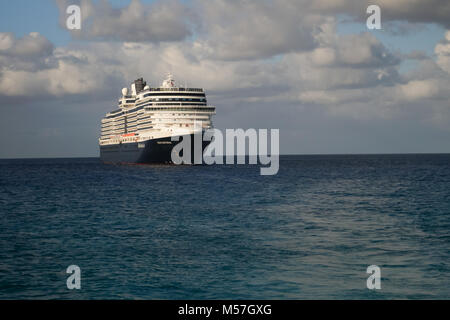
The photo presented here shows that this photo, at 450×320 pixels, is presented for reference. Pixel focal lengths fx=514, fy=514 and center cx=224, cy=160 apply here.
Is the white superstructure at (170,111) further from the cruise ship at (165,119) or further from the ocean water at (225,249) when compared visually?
the ocean water at (225,249)

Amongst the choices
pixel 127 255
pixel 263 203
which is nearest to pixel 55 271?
pixel 127 255

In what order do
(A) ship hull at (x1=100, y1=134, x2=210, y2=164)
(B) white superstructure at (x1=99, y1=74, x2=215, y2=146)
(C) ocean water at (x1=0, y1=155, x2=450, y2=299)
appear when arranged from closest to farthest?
(C) ocean water at (x1=0, y1=155, x2=450, y2=299) < (A) ship hull at (x1=100, y1=134, x2=210, y2=164) < (B) white superstructure at (x1=99, y1=74, x2=215, y2=146)

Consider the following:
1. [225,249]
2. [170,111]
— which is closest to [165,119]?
[170,111]

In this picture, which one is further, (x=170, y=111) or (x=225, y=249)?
(x=170, y=111)

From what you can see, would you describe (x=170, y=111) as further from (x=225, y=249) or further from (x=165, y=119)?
(x=225, y=249)

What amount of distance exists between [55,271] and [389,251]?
1489cm

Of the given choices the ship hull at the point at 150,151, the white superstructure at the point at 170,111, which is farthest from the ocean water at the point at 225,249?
the white superstructure at the point at 170,111

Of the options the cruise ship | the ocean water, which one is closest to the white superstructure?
the cruise ship

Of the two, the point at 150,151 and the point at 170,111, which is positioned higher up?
the point at 170,111

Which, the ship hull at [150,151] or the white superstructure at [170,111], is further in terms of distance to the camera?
the white superstructure at [170,111]

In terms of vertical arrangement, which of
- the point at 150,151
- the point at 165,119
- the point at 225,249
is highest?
the point at 165,119

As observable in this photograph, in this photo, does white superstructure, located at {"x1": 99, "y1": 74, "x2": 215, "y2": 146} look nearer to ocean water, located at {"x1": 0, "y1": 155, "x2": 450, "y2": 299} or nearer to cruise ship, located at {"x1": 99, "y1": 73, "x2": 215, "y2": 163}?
cruise ship, located at {"x1": 99, "y1": 73, "x2": 215, "y2": 163}
